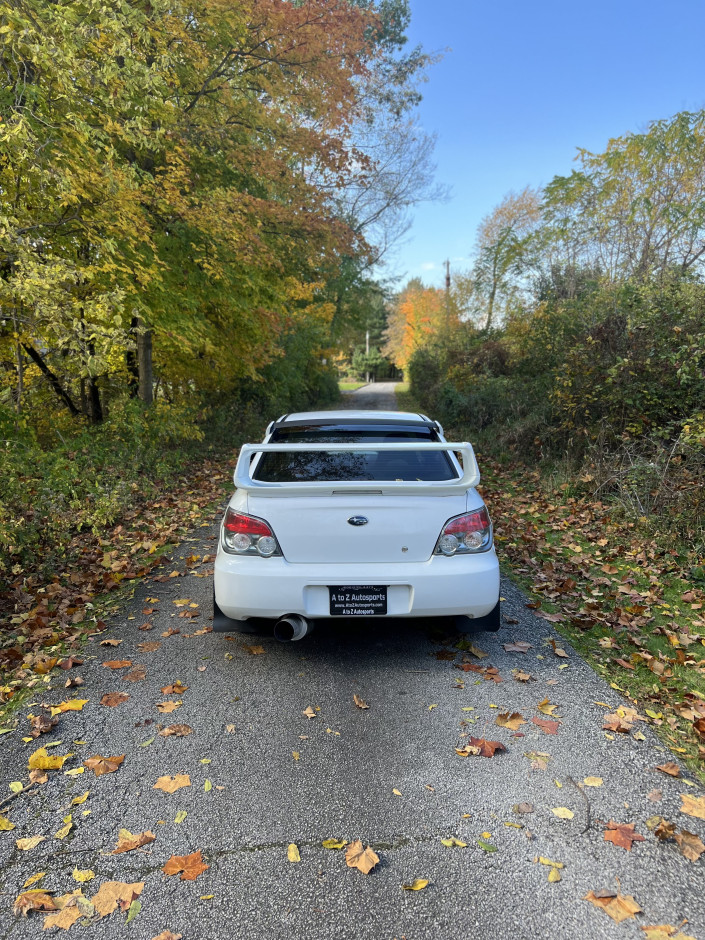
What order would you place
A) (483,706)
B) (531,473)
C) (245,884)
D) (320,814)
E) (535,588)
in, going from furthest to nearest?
(531,473) < (535,588) < (483,706) < (320,814) < (245,884)

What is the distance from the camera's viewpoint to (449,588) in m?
3.40

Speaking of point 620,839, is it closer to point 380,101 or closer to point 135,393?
point 135,393

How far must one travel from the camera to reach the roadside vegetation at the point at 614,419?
4285 millimetres

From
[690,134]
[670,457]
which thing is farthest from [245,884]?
[690,134]

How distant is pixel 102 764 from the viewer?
2.71 metres

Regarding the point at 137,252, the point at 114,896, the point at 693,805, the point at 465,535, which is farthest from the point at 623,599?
the point at 137,252

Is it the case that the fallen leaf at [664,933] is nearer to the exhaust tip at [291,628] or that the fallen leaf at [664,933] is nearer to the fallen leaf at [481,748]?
the fallen leaf at [481,748]

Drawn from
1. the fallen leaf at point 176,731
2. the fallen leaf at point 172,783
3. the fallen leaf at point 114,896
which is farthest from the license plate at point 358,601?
the fallen leaf at point 114,896

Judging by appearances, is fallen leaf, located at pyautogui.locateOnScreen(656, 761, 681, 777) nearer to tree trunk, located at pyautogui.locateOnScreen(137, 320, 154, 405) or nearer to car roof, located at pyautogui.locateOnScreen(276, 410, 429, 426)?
car roof, located at pyautogui.locateOnScreen(276, 410, 429, 426)

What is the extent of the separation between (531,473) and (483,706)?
740cm

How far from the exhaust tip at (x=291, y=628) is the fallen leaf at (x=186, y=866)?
1.35 meters

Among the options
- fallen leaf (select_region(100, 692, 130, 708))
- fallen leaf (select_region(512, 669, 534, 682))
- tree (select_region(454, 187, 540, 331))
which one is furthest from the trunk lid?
tree (select_region(454, 187, 540, 331))

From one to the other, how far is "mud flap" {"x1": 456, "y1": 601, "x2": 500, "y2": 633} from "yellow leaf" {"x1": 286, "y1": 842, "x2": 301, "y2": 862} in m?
1.80

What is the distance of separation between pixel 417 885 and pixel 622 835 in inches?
34.3
